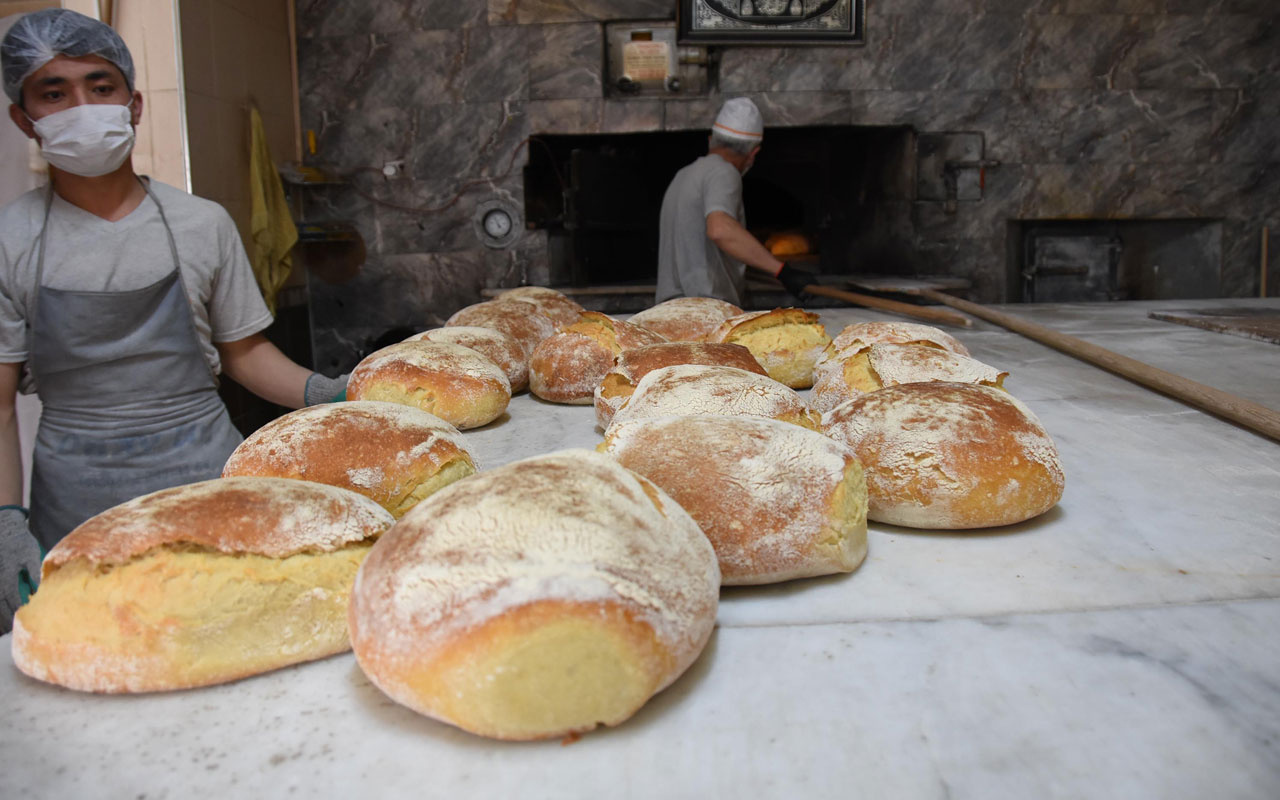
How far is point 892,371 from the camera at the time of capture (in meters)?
1.62

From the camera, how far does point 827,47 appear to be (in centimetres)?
503

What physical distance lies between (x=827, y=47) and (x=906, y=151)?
0.81 meters

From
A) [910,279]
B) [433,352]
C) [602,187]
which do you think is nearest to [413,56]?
[602,187]

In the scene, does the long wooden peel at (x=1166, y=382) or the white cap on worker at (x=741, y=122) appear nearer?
the long wooden peel at (x=1166, y=382)

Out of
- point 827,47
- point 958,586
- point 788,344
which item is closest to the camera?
point 958,586

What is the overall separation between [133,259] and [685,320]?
1.36 metres

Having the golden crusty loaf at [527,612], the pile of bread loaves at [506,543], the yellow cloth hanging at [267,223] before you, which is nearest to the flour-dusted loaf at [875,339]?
the pile of bread loaves at [506,543]

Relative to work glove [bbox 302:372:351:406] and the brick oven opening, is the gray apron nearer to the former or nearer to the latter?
work glove [bbox 302:372:351:406]

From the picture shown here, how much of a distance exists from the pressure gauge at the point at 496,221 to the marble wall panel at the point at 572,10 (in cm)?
106

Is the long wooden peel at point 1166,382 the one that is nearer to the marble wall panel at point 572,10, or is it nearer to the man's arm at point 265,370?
the man's arm at point 265,370

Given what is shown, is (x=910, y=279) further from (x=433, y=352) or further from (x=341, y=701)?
(x=341, y=701)

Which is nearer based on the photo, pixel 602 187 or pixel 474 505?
pixel 474 505

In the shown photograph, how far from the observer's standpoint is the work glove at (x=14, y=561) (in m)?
1.28

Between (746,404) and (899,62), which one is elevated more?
(899,62)
